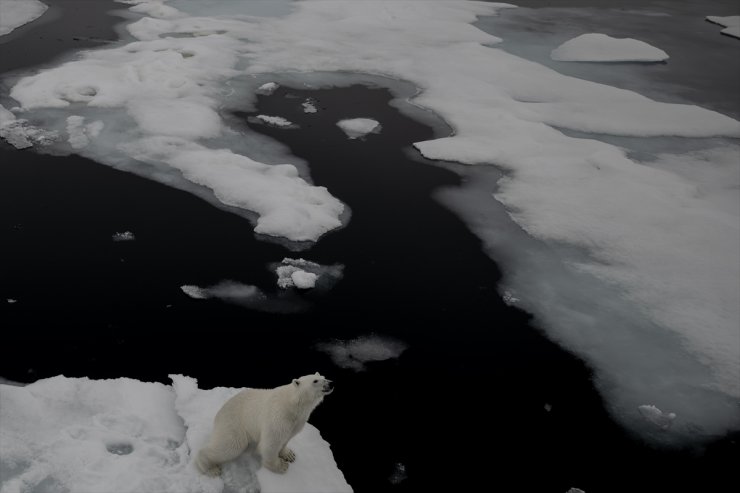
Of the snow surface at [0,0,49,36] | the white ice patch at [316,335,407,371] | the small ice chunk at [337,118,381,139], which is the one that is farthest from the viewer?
the snow surface at [0,0,49,36]

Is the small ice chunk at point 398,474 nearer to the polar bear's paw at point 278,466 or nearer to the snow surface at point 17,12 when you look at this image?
the polar bear's paw at point 278,466

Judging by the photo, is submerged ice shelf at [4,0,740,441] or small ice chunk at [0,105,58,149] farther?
small ice chunk at [0,105,58,149]

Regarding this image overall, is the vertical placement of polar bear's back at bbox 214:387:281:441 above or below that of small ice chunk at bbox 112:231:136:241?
above

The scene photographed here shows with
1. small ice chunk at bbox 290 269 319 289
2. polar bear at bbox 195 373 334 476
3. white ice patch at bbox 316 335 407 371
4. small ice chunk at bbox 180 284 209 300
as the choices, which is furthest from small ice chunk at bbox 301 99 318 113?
polar bear at bbox 195 373 334 476

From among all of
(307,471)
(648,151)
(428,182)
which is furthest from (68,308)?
(648,151)

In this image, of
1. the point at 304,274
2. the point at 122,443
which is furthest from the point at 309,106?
the point at 122,443

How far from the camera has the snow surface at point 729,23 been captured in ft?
60.7

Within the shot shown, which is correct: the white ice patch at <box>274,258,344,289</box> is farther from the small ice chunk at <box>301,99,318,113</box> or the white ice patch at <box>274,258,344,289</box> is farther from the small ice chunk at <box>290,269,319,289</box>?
the small ice chunk at <box>301,99,318,113</box>

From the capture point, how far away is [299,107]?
1055cm

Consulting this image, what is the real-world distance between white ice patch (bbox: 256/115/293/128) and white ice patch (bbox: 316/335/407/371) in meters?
5.34

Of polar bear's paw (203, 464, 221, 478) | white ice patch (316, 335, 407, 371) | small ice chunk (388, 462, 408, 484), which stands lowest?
small ice chunk (388, 462, 408, 484)

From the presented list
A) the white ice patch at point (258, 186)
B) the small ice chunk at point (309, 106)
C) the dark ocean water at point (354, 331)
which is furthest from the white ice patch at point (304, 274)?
the small ice chunk at point (309, 106)

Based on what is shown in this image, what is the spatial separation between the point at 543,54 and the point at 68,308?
43.1 feet

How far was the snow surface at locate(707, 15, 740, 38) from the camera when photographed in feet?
60.7
